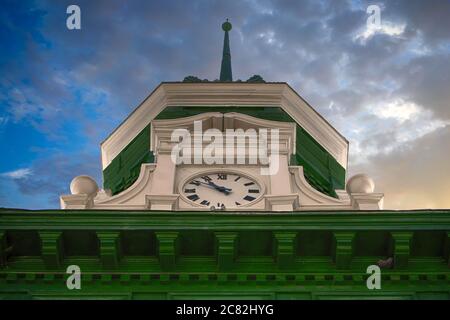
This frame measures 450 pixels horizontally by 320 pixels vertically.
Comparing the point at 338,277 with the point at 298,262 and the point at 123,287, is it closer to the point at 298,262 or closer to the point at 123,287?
the point at 298,262

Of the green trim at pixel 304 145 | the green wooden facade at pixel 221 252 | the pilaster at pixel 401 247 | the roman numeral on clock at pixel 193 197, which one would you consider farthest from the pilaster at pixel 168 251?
the green trim at pixel 304 145

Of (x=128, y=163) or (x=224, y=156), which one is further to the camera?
(x=128, y=163)

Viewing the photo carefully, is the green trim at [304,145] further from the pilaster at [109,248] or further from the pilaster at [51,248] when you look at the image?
the pilaster at [51,248]

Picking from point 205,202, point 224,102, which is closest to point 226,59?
point 224,102

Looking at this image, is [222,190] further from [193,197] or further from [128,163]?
[128,163]

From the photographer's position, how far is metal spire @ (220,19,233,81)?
42.0 m

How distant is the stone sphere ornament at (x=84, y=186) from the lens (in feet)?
86.3

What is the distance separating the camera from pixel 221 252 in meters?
20.8

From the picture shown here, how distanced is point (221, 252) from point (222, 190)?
21.2 feet

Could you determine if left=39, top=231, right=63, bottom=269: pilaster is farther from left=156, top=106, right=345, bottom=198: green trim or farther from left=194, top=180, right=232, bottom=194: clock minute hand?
left=156, top=106, right=345, bottom=198: green trim
